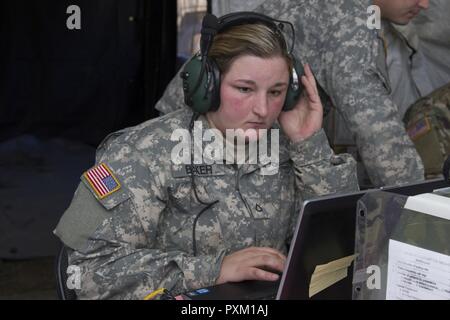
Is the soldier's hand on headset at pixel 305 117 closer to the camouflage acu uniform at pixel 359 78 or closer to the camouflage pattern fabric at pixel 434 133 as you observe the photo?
the camouflage acu uniform at pixel 359 78

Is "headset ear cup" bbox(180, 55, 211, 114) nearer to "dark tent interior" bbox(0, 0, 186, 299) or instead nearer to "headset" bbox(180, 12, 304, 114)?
"headset" bbox(180, 12, 304, 114)

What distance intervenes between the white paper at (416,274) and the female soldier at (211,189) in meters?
0.38

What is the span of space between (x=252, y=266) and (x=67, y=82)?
9.98 feet

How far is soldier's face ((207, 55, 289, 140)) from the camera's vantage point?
1.68m

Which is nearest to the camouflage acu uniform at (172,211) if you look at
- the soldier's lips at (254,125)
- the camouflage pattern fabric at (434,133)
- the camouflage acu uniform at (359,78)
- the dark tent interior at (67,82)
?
the soldier's lips at (254,125)

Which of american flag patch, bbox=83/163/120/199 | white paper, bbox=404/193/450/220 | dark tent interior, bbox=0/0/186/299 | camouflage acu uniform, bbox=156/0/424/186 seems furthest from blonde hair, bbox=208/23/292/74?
dark tent interior, bbox=0/0/186/299

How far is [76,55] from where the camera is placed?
13.8 ft

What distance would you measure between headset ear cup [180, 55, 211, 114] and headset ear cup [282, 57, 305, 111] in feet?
0.71

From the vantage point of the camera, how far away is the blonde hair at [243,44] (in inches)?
67.1

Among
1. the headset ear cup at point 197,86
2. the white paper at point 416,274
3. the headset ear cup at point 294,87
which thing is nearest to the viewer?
the white paper at point 416,274

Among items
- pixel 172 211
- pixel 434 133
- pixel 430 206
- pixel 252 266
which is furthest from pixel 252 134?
pixel 434 133

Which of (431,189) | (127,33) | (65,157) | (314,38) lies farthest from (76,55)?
(431,189)

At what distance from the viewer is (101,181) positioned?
1.53m

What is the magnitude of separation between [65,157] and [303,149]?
2.74 m
